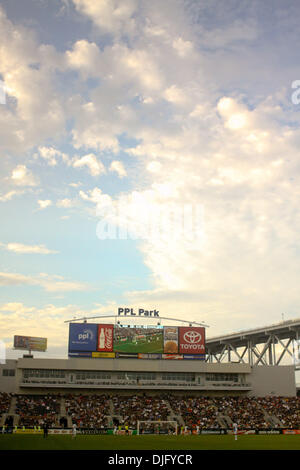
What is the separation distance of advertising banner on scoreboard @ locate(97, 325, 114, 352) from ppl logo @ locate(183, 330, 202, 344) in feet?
51.1

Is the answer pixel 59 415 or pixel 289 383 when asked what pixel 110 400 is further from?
pixel 289 383

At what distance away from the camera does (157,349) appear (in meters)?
98.5

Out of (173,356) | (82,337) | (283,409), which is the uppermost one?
(82,337)

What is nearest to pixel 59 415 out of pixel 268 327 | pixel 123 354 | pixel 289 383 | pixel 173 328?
pixel 123 354

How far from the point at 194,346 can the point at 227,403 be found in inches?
515

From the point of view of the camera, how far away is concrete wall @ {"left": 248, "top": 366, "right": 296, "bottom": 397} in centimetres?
10169

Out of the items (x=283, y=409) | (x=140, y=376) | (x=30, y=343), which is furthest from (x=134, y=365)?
(x=30, y=343)

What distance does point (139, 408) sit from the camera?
8869 cm

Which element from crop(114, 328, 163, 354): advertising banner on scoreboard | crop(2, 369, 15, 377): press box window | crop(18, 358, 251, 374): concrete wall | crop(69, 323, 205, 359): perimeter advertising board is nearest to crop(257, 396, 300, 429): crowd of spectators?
crop(18, 358, 251, 374): concrete wall

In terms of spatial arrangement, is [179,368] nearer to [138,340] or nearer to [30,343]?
[138,340]

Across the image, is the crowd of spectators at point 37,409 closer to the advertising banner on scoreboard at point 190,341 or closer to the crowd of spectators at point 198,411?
the crowd of spectators at point 198,411

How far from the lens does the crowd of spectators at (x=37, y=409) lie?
79188 mm

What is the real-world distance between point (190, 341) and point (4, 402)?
38713 mm

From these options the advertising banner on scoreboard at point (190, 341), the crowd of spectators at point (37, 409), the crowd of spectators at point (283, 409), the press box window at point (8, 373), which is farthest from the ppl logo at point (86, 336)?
the crowd of spectators at point (283, 409)
